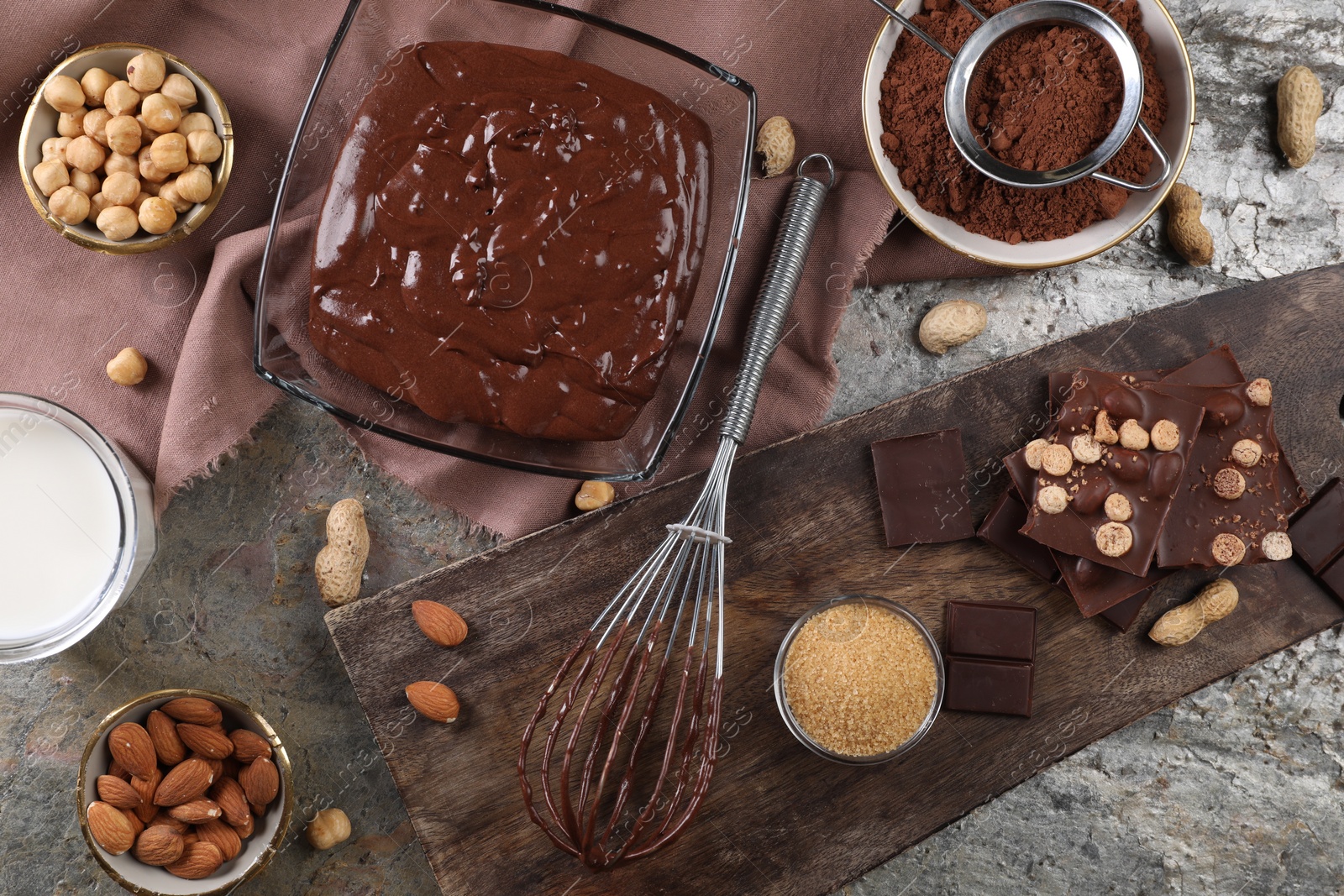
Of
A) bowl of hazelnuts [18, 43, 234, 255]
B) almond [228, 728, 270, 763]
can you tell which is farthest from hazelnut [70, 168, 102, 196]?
almond [228, 728, 270, 763]

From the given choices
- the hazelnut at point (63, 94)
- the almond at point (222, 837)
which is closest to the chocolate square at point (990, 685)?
the almond at point (222, 837)

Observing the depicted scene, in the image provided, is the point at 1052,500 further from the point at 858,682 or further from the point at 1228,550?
the point at 858,682

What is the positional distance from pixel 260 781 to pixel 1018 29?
1547mm

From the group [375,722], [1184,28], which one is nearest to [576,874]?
[375,722]

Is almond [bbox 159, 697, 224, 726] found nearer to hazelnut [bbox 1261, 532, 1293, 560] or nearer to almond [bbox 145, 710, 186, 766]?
almond [bbox 145, 710, 186, 766]

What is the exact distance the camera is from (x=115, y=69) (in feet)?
4.48

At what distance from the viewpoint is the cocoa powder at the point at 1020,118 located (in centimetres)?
127

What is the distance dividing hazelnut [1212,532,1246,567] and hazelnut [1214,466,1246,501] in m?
0.06

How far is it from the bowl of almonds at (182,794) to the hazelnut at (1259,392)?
1.55m

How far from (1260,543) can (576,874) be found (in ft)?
3.72

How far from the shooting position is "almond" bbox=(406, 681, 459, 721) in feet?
4.46

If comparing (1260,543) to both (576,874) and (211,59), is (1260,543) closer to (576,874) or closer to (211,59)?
(576,874)

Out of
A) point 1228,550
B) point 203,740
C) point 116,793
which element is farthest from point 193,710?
point 1228,550

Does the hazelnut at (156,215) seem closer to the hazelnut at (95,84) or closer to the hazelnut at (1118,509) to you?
the hazelnut at (95,84)
